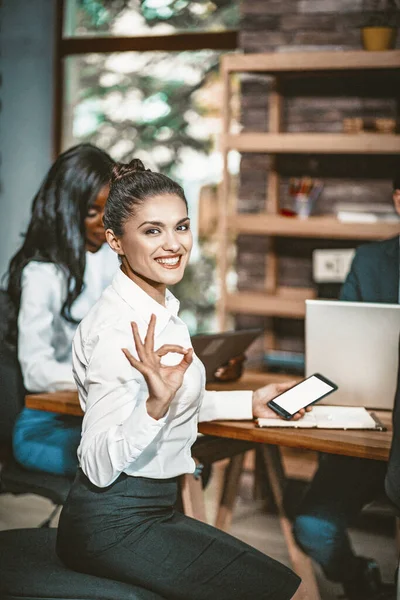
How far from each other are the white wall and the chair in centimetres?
255

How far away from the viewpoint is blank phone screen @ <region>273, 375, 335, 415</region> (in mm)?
2332

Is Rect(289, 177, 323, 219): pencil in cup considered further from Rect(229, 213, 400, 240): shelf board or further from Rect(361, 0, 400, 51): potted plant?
Rect(361, 0, 400, 51): potted plant

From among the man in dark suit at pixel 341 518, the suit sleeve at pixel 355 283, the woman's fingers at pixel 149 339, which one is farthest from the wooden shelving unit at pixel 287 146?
the woman's fingers at pixel 149 339

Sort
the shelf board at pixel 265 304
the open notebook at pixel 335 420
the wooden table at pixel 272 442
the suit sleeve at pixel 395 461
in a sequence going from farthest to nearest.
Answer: the shelf board at pixel 265 304
the open notebook at pixel 335 420
the wooden table at pixel 272 442
the suit sleeve at pixel 395 461

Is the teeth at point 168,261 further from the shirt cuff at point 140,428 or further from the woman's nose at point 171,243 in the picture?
the shirt cuff at point 140,428

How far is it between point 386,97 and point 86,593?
3381mm

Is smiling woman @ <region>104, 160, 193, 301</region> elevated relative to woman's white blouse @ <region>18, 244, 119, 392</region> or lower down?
elevated

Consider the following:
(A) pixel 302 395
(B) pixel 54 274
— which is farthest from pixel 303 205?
(A) pixel 302 395

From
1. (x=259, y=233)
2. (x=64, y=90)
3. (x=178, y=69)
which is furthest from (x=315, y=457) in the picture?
(x=64, y=90)

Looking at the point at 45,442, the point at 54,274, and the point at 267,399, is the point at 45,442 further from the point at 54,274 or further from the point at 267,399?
the point at 267,399

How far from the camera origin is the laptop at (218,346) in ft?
8.73

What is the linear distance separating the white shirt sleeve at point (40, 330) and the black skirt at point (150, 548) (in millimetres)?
971

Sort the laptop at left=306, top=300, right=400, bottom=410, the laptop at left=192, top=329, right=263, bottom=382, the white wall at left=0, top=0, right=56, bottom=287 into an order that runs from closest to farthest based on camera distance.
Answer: the laptop at left=306, top=300, right=400, bottom=410
the laptop at left=192, top=329, right=263, bottom=382
the white wall at left=0, top=0, right=56, bottom=287

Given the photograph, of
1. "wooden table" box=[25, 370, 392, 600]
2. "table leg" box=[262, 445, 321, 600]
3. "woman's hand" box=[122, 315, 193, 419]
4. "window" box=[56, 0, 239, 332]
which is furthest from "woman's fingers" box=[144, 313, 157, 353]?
"window" box=[56, 0, 239, 332]
